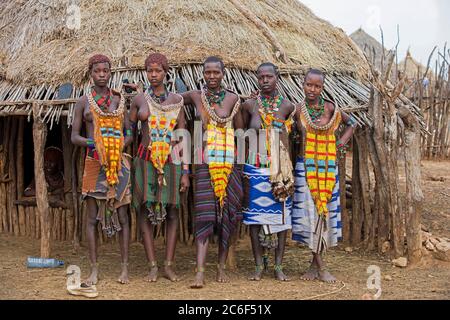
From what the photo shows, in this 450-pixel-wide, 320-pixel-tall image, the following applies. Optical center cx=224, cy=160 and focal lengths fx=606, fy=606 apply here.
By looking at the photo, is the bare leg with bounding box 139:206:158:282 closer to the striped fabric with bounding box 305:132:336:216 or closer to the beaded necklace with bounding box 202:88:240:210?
the beaded necklace with bounding box 202:88:240:210

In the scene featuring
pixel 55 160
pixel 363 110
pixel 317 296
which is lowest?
pixel 317 296

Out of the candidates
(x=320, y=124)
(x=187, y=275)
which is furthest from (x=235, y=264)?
(x=320, y=124)

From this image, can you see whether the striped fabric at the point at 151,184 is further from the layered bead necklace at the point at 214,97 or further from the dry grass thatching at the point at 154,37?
the dry grass thatching at the point at 154,37

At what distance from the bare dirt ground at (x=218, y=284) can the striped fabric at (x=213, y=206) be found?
0.43m

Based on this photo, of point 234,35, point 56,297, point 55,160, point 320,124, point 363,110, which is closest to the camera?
point 56,297

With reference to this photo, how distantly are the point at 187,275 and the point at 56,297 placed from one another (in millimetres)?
1154

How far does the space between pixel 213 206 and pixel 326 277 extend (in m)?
1.11

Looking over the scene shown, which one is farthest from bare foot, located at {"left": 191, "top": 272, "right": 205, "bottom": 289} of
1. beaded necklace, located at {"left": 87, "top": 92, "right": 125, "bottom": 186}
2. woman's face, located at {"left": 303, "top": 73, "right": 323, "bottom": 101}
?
woman's face, located at {"left": 303, "top": 73, "right": 323, "bottom": 101}

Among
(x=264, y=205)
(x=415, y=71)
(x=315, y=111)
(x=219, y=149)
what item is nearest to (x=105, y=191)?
(x=219, y=149)

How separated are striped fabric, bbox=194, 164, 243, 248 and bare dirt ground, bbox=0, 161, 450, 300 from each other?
1.40ft

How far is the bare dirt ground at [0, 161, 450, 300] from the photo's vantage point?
4.57m

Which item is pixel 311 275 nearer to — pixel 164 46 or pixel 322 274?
pixel 322 274

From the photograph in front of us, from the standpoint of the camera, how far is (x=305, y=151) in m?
4.91

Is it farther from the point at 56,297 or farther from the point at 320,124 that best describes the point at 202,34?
the point at 56,297
